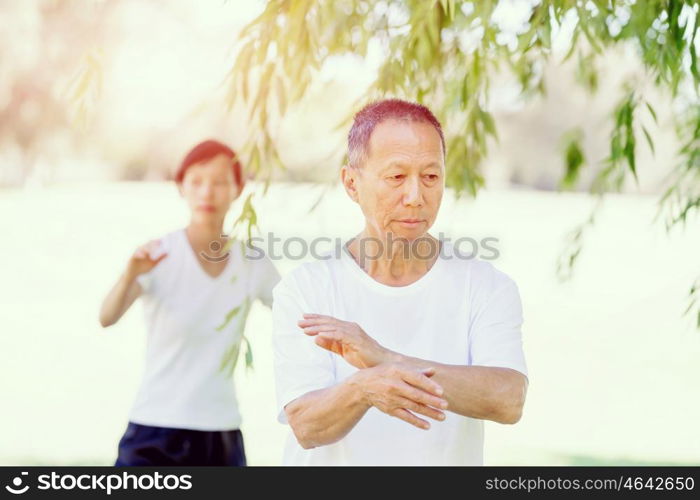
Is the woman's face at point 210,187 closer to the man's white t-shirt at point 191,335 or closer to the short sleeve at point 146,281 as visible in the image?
the man's white t-shirt at point 191,335

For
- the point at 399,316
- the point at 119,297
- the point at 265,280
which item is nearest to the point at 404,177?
the point at 399,316

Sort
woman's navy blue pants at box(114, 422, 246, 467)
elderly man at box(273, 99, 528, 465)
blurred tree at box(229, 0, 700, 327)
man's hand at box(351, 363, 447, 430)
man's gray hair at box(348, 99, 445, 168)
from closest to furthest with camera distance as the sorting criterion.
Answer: man's hand at box(351, 363, 447, 430)
elderly man at box(273, 99, 528, 465)
man's gray hair at box(348, 99, 445, 168)
blurred tree at box(229, 0, 700, 327)
woman's navy blue pants at box(114, 422, 246, 467)

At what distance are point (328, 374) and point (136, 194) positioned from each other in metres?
13.4

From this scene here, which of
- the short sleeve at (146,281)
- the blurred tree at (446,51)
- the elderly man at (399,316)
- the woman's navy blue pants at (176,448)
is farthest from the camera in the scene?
the short sleeve at (146,281)

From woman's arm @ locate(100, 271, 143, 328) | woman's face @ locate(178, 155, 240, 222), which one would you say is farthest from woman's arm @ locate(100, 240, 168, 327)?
woman's face @ locate(178, 155, 240, 222)

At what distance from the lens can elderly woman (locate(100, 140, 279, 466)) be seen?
2.74 m

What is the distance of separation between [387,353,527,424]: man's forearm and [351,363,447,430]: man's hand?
3 cm

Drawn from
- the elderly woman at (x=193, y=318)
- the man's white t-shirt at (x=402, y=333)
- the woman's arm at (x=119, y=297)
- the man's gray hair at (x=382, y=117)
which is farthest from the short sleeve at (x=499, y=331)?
the woman's arm at (x=119, y=297)

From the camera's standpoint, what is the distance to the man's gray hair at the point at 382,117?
1.63 m

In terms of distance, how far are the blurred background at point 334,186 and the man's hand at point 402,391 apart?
80 cm

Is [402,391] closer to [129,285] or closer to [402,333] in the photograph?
[402,333]

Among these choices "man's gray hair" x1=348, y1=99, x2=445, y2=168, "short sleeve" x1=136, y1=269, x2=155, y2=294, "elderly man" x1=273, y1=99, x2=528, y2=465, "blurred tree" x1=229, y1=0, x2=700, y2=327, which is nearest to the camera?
"elderly man" x1=273, y1=99, x2=528, y2=465

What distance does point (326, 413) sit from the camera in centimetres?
149

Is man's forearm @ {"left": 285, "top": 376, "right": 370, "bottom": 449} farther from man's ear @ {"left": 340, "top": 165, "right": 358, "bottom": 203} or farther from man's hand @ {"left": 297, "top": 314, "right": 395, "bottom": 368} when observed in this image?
man's ear @ {"left": 340, "top": 165, "right": 358, "bottom": 203}
